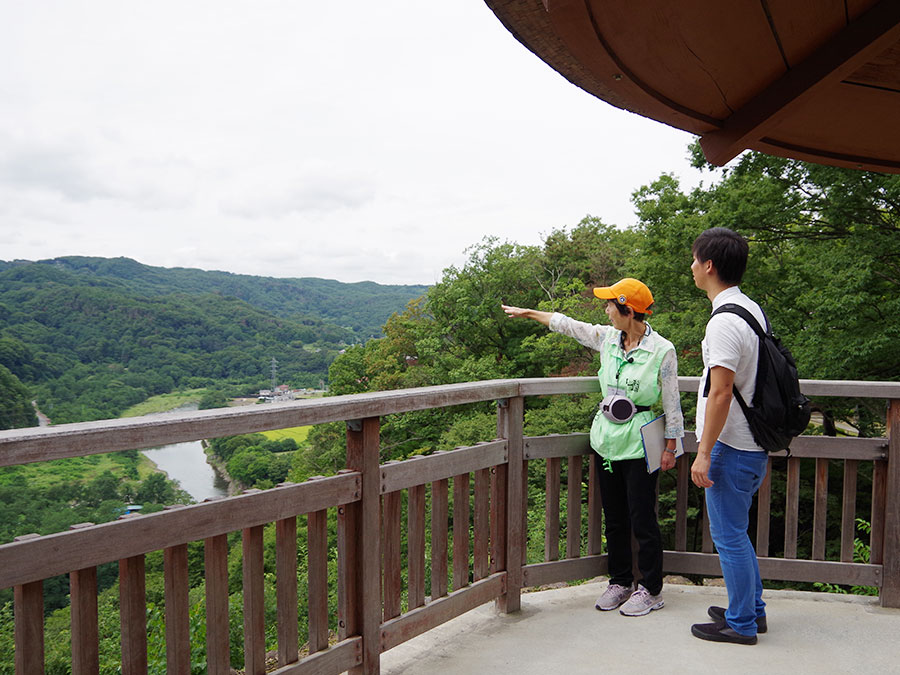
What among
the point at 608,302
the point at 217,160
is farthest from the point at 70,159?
the point at 608,302

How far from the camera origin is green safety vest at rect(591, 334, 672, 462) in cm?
298

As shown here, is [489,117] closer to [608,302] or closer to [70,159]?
[70,159]

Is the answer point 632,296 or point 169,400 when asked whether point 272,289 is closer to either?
point 169,400

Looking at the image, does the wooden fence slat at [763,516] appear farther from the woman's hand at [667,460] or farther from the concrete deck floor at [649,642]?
the woman's hand at [667,460]

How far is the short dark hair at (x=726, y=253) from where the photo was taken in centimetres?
264

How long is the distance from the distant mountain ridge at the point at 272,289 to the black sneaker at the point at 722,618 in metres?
89.1

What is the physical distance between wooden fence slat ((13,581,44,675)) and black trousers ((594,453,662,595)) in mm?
2302

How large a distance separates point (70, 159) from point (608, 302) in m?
143

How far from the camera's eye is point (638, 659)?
264 centimetres

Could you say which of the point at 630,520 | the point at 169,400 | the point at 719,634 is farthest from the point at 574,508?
the point at 169,400

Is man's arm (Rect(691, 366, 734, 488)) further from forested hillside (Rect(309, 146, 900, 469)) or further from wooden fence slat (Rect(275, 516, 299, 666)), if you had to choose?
forested hillside (Rect(309, 146, 900, 469))

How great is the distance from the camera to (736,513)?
2.65 metres

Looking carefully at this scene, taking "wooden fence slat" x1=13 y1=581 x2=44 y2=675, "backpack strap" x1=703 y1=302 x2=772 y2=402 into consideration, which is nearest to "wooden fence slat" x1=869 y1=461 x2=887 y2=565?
"backpack strap" x1=703 y1=302 x2=772 y2=402

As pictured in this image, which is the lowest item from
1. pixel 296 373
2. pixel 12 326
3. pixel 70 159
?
pixel 296 373
